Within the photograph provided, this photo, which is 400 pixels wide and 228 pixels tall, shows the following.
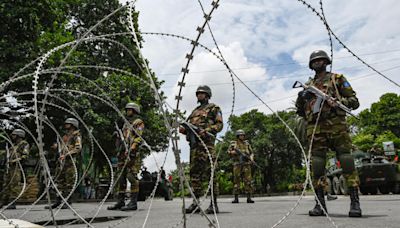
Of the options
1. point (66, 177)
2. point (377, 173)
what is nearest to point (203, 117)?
point (66, 177)

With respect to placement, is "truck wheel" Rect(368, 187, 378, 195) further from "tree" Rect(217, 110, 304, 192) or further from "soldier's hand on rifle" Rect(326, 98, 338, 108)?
"tree" Rect(217, 110, 304, 192)

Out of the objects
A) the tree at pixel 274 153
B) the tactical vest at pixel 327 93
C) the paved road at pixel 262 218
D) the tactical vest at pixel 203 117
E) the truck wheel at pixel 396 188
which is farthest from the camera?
the tree at pixel 274 153

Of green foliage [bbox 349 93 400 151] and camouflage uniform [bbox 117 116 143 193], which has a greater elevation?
green foliage [bbox 349 93 400 151]

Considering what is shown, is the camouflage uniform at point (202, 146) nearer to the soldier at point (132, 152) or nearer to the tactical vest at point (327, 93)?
the soldier at point (132, 152)

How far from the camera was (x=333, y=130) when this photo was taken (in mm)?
4695

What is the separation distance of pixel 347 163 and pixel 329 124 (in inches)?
18.4

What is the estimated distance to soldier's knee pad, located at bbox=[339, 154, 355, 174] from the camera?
4.61 meters

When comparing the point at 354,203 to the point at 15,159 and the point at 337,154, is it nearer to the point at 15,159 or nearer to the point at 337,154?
the point at 337,154

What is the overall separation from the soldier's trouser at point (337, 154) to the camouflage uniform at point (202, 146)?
1.62m

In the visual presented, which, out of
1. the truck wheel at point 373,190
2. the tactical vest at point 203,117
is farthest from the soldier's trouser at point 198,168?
the truck wheel at point 373,190

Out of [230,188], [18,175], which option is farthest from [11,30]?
[230,188]

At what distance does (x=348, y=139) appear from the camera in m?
4.70

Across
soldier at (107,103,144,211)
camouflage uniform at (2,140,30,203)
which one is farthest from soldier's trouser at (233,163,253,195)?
camouflage uniform at (2,140,30,203)

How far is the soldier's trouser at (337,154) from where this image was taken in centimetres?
464
